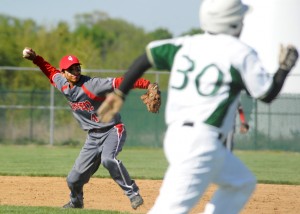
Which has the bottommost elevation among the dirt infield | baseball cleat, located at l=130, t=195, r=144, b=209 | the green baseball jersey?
the dirt infield

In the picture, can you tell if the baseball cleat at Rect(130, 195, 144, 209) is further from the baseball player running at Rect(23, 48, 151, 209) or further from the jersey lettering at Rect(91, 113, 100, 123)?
the jersey lettering at Rect(91, 113, 100, 123)

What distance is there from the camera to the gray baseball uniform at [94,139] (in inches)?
374

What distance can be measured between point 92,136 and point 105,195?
6.38ft

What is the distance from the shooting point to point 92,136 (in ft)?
32.0

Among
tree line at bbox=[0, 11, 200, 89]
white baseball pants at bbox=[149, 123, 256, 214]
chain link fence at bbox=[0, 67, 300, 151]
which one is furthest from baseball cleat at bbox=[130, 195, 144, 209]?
tree line at bbox=[0, 11, 200, 89]

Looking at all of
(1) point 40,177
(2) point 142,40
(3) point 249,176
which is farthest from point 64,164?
(2) point 142,40

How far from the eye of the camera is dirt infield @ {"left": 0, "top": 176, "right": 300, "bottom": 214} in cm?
1030

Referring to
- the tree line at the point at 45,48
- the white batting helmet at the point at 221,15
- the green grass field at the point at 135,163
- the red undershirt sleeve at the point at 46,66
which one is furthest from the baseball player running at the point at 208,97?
the tree line at the point at 45,48

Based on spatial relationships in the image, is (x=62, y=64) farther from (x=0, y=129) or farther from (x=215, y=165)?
(x=0, y=129)

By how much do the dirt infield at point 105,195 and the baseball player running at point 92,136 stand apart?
0.43 meters

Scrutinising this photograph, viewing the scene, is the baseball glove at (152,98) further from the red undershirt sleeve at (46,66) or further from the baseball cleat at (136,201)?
the red undershirt sleeve at (46,66)

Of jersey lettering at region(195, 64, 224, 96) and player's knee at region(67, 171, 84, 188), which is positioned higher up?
jersey lettering at region(195, 64, 224, 96)

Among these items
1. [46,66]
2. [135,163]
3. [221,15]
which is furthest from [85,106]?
[135,163]

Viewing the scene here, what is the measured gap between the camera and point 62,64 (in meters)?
9.72
